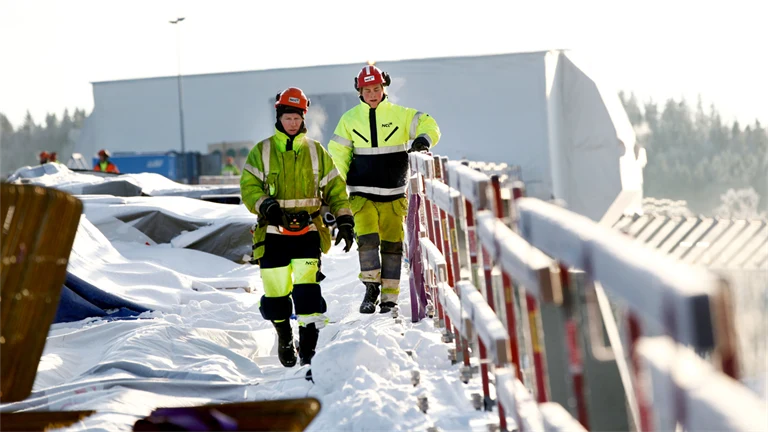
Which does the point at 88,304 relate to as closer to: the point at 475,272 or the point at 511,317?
the point at 475,272

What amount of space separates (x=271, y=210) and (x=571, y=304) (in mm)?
3868

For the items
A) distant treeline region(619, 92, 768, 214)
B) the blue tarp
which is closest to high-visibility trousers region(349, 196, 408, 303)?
the blue tarp

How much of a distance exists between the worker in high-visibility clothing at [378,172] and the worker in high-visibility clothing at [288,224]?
1.53 meters

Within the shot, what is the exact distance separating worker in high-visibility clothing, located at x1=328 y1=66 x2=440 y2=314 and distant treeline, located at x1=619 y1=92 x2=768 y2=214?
4397 cm

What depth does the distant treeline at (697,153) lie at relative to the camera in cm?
5575

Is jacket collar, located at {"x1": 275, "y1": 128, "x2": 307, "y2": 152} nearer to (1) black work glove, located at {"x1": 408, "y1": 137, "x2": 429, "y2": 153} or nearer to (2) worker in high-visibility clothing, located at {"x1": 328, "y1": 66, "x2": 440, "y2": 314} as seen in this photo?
(1) black work glove, located at {"x1": 408, "y1": 137, "x2": 429, "y2": 153}

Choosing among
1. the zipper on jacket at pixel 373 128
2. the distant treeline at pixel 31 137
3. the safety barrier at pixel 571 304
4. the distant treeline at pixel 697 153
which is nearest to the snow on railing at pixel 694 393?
the safety barrier at pixel 571 304

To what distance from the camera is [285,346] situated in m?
6.49

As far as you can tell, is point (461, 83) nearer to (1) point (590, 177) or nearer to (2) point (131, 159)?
(1) point (590, 177)

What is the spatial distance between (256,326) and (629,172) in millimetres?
23377

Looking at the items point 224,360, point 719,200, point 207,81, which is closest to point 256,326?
point 224,360

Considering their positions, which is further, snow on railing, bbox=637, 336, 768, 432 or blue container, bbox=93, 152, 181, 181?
blue container, bbox=93, 152, 181, 181

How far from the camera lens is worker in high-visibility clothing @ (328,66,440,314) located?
8.00 metres

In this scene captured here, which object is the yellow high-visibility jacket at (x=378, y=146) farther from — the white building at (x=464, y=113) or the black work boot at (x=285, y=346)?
the white building at (x=464, y=113)
